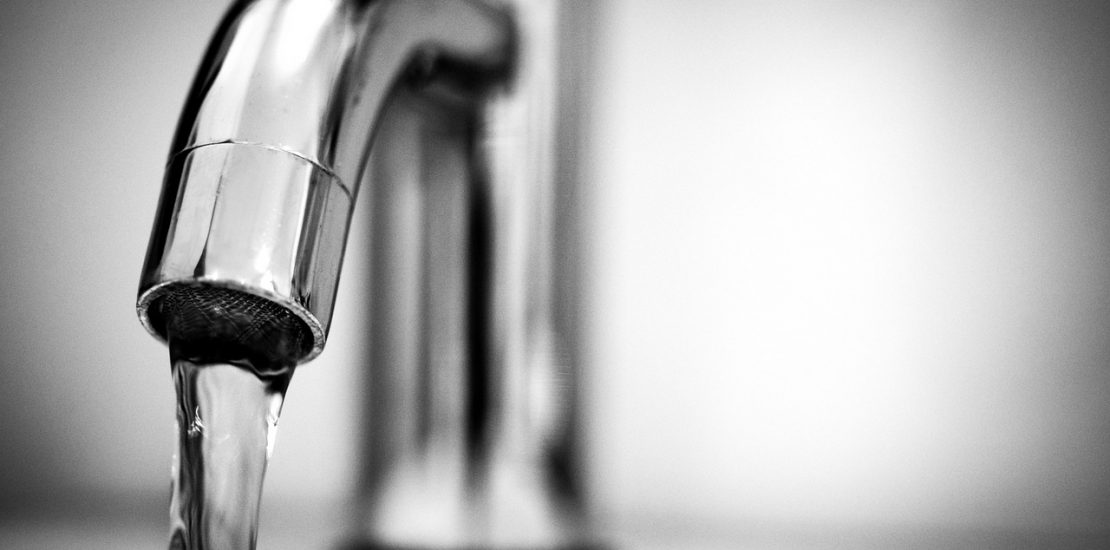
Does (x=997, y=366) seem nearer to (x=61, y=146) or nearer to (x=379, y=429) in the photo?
(x=379, y=429)

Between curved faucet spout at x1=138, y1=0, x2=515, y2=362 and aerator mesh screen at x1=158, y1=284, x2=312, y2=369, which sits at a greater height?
curved faucet spout at x1=138, y1=0, x2=515, y2=362

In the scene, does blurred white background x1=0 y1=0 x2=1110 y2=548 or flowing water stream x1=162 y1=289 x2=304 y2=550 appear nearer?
flowing water stream x1=162 y1=289 x2=304 y2=550

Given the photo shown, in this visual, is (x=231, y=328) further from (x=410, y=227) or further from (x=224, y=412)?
(x=410, y=227)

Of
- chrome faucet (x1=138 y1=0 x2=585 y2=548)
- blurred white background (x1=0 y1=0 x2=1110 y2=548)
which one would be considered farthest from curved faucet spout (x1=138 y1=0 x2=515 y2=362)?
blurred white background (x1=0 y1=0 x2=1110 y2=548)

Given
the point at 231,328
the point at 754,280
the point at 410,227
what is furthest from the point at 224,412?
the point at 754,280

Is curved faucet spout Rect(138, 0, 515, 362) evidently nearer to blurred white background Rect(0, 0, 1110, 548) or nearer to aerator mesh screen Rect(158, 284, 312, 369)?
aerator mesh screen Rect(158, 284, 312, 369)

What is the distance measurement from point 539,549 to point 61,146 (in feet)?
1.36

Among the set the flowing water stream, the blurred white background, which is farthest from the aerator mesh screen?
the blurred white background

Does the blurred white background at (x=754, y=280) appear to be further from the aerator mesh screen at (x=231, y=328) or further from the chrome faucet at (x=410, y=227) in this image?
the aerator mesh screen at (x=231, y=328)

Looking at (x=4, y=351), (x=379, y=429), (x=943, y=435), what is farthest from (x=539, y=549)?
(x=4, y=351)

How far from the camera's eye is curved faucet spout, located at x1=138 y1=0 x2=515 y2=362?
250 millimetres

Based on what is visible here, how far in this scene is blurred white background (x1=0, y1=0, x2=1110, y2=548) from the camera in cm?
54

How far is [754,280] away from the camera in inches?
22.0

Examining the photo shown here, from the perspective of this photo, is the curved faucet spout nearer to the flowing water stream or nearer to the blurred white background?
the flowing water stream
